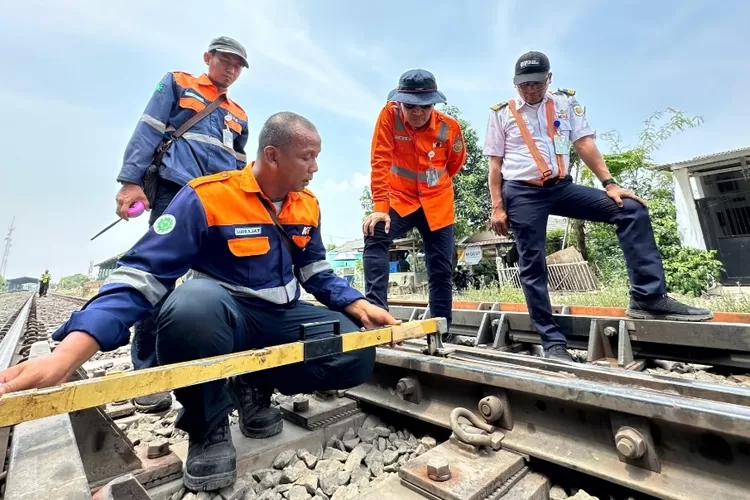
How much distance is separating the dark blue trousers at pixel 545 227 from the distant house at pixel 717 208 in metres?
11.0

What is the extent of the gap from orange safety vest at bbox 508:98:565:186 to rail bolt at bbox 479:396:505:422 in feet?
5.40

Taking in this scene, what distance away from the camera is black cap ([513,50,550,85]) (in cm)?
255

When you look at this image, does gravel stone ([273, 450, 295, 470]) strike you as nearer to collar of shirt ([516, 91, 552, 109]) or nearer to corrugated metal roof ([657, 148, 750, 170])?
collar of shirt ([516, 91, 552, 109])

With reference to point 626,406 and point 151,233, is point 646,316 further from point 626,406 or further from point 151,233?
point 151,233

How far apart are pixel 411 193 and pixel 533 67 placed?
45.0 inches

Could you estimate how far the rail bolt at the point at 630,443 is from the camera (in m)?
1.13

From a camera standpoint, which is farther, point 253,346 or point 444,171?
point 444,171

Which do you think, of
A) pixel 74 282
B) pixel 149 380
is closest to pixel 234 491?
pixel 149 380

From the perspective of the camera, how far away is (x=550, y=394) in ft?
4.48

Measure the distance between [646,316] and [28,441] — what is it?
2921 millimetres

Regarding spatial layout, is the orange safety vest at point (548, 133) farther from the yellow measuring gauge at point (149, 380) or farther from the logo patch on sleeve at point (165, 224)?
the logo patch on sleeve at point (165, 224)

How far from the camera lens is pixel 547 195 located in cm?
266

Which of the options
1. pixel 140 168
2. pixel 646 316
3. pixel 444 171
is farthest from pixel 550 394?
pixel 140 168

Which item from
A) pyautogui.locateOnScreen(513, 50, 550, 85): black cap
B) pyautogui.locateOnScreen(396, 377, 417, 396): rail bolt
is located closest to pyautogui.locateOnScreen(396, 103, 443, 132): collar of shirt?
pyautogui.locateOnScreen(513, 50, 550, 85): black cap
